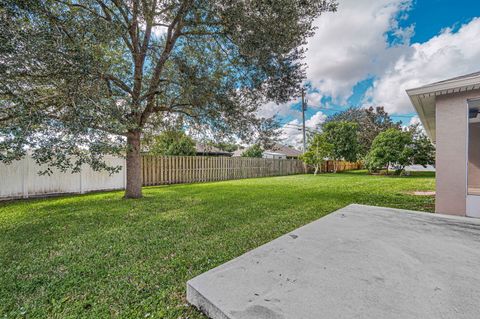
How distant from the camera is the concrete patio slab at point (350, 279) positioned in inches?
60.4

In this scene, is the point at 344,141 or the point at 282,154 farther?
the point at 282,154

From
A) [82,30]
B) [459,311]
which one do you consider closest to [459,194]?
[459,311]

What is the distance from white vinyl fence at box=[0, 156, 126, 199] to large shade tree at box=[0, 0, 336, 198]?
125 inches

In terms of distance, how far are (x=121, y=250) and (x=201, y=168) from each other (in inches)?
416

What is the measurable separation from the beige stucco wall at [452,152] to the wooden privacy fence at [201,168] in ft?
35.5

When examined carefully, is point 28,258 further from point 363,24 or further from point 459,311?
point 363,24

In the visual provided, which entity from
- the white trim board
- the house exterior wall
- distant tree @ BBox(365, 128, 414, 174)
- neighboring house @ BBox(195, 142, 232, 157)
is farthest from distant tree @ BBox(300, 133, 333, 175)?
the white trim board

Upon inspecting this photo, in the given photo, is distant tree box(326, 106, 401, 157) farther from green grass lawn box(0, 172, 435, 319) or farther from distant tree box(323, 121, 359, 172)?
green grass lawn box(0, 172, 435, 319)

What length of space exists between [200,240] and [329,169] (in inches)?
919

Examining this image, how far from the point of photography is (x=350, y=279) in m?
1.93

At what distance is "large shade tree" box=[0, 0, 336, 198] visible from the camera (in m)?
3.26

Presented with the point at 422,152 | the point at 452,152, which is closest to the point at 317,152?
the point at 422,152

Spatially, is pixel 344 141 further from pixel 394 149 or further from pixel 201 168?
pixel 201 168

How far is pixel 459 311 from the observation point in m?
1.51
